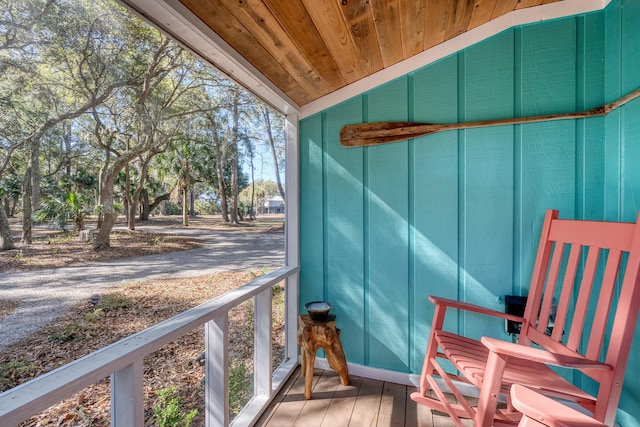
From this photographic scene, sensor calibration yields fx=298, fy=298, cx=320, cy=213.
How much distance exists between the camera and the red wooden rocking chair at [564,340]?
3.55 ft

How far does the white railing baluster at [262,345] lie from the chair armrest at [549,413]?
1.38 m

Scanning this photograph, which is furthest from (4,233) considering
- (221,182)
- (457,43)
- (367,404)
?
(457,43)

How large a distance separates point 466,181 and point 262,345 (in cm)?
167

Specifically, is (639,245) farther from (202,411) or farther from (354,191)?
(202,411)

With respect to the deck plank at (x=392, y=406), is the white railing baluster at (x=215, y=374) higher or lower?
higher

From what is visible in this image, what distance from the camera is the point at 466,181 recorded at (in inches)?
75.1

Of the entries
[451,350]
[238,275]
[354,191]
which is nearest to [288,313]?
[238,275]

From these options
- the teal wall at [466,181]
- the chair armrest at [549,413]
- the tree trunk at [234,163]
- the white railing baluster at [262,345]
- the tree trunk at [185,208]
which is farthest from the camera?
the white railing baluster at [262,345]

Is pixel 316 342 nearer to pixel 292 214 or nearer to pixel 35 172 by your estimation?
pixel 292 214

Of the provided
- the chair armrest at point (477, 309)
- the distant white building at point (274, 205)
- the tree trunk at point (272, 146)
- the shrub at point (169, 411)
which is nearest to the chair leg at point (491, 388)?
the chair armrest at point (477, 309)

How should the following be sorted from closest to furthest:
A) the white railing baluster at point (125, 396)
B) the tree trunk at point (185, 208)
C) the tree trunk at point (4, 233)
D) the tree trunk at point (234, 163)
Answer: the tree trunk at point (4, 233) → the white railing baluster at point (125, 396) → the tree trunk at point (185, 208) → the tree trunk at point (234, 163)

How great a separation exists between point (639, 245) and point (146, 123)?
1.84 meters

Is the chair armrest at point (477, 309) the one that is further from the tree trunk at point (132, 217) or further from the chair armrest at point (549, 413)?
the tree trunk at point (132, 217)

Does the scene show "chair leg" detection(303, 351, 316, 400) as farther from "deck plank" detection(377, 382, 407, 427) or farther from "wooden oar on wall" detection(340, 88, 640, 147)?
"wooden oar on wall" detection(340, 88, 640, 147)
